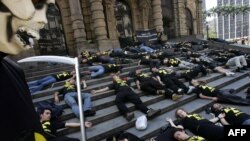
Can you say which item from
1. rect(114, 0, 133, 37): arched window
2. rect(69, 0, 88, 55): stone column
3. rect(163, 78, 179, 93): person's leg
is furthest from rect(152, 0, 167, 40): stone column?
rect(163, 78, 179, 93): person's leg

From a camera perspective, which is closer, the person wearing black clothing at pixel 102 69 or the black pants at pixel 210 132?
the black pants at pixel 210 132

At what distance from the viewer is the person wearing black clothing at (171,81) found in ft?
29.8

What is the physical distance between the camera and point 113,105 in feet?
26.5

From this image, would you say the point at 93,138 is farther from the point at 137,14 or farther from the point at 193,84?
the point at 137,14

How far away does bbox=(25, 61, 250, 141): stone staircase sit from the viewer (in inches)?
257

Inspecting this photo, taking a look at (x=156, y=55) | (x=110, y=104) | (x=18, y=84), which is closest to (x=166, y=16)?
(x=156, y=55)

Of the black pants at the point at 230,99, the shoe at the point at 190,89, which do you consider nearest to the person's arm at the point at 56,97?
the shoe at the point at 190,89

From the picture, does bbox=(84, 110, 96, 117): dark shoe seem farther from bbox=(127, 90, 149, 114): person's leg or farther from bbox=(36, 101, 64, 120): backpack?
bbox=(127, 90, 149, 114): person's leg

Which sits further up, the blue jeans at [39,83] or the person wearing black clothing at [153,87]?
the blue jeans at [39,83]

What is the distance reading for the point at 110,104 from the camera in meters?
8.03

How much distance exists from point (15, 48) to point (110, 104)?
735 cm

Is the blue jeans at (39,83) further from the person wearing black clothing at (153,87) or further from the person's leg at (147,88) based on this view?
the person's leg at (147,88)

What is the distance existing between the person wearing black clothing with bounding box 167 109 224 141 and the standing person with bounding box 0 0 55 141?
5.56m

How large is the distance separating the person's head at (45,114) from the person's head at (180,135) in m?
3.10
